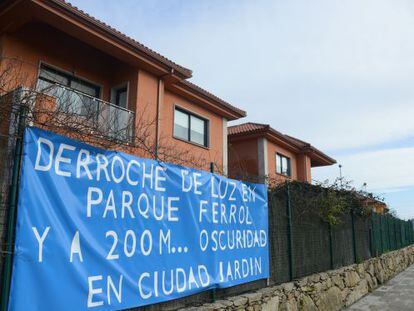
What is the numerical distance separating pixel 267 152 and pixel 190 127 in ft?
24.2

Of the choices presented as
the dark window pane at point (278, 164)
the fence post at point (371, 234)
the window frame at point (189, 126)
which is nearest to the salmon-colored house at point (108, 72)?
the window frame at point (189, 126)

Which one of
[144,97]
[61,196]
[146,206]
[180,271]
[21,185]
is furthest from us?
[144,97]

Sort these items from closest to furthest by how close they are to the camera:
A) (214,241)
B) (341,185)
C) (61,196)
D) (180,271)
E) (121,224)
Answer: (61,196), (121,224), (180,271), (214,241), (341,185)

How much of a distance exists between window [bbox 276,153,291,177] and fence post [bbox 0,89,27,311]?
20.0 metres

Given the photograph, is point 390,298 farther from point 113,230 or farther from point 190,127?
point 190,127

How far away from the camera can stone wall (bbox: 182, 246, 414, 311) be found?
18.7ft

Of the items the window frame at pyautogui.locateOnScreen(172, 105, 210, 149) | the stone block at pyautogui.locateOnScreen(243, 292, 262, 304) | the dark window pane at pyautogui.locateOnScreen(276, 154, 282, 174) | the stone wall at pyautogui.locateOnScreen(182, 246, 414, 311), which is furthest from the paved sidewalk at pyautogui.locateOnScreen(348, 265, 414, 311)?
the dark window pane at pyautogui.locateOnScreen(276, 154, 282, 174)

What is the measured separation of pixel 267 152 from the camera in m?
21.3

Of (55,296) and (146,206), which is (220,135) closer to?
(146,206)

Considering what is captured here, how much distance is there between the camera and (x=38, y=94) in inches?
139

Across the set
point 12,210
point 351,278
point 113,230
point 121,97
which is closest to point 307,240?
point 351,278

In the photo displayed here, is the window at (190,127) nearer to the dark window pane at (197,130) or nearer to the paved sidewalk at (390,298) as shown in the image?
the dark window pane at (197,130)

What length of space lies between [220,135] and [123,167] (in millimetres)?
12606

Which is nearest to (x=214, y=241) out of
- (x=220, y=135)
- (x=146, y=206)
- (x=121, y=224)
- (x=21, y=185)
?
(x=146, y=206)
